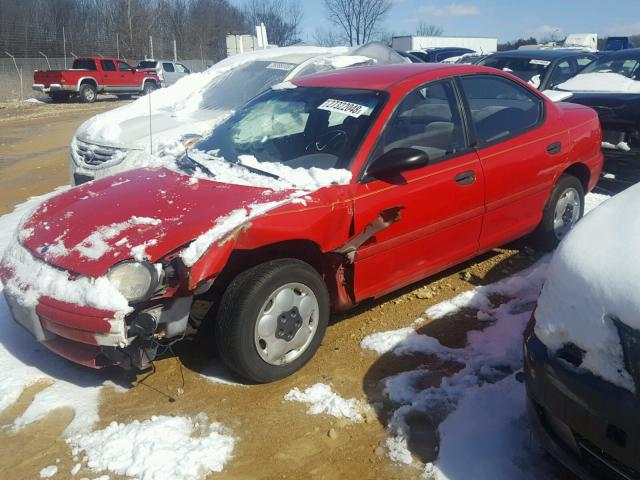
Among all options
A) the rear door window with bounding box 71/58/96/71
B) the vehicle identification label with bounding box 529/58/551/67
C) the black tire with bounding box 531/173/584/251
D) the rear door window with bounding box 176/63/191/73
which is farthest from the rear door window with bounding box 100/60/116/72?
the black tire with bounding box 531/173/584/251

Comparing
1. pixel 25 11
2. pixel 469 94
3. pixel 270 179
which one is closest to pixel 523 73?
pixel 469 94

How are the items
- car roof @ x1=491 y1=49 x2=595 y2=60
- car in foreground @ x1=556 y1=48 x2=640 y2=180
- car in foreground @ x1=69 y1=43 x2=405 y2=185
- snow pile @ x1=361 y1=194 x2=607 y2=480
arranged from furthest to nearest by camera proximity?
car roof @ x1=491 y1=49 x2=595 y2=60, car in foreground @ x1=556 y1=48 x2=640 y2=180, car in foreground @ x1=69 y1=43 x2=405 y2=185, snow pile @ x1=361 y1=194 x2=607 y2=480

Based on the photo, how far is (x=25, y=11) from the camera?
36.2 meters

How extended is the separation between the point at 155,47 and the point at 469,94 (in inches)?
1823

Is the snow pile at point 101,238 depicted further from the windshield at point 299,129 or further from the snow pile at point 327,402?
the snow pile at point 327,402

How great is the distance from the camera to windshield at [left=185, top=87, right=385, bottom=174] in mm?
3613

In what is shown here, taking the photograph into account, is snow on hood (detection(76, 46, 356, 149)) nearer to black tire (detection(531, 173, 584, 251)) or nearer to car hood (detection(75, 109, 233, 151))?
car hood (detection(75, 109, 233, 151))

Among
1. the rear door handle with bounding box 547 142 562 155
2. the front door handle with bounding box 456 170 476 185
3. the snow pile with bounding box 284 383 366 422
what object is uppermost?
the rear door handle with bounding box 547 142 562 155

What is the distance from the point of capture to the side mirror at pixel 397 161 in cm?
340

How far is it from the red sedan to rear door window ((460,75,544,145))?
0.04 feet

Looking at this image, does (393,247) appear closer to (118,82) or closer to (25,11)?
(118,82)

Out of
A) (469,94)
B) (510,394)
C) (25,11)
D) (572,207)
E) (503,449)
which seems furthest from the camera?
(25,11)

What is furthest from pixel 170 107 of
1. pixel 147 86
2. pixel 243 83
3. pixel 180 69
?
pixel 180 69

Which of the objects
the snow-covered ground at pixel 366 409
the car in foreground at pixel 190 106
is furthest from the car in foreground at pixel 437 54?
the snow-covered ground at pixel 366 409
